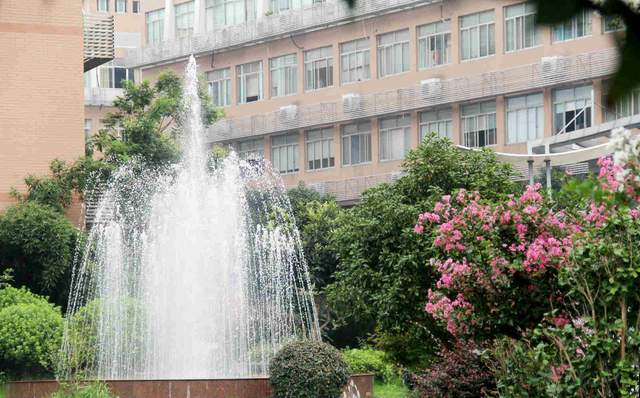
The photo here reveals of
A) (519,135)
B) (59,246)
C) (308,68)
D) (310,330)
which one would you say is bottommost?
(310,330)

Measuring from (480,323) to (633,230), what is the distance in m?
2.71

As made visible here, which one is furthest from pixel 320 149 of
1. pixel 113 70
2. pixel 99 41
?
pixel 113 70

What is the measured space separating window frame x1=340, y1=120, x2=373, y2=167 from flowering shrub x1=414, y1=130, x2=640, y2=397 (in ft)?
80.7

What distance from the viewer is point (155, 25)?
47.6m

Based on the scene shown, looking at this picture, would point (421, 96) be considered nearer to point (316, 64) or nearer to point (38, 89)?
point (316, 64)

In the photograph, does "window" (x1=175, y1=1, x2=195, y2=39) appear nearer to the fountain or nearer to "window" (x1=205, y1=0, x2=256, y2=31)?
"window" (x1=205, y1=0, x2=256, y2=31)

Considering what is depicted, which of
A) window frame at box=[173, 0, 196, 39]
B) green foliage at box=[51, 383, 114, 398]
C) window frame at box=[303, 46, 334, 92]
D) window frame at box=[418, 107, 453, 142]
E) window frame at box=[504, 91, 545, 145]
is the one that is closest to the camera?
green foliage at box=[51, 383, 114, 398]

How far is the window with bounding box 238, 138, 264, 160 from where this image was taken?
141 ft

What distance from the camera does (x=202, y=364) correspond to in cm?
2047

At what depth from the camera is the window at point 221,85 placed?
4428 centimetres

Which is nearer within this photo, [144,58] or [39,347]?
[39,347]

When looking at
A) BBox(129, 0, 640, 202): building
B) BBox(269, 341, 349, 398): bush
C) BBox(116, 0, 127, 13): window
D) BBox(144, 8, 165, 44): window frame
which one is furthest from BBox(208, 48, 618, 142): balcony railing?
BBox(269, 341, 349, 398): bush

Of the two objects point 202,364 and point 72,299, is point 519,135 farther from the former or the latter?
point 202,364

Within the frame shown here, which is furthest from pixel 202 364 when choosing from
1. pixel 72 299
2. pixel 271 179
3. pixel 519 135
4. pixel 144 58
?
pixel 144 58
